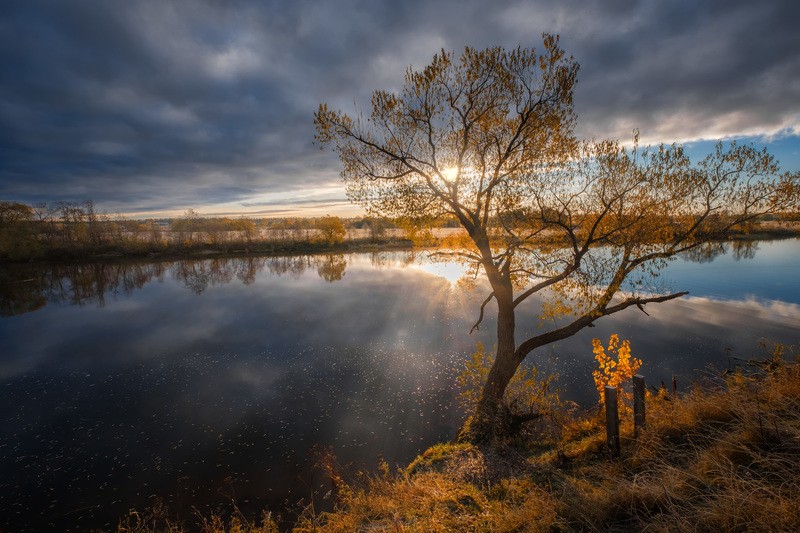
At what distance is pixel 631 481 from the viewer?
24.4ft

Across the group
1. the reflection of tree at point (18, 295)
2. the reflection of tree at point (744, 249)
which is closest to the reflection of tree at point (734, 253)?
the reflection of tree at point (744, 249)

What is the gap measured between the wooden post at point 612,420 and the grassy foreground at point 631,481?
1.24 feet

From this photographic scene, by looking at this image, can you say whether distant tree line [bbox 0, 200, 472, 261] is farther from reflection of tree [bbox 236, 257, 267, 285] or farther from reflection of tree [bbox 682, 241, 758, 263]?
reflection of tree [bbox 682, 241, 758, 263]

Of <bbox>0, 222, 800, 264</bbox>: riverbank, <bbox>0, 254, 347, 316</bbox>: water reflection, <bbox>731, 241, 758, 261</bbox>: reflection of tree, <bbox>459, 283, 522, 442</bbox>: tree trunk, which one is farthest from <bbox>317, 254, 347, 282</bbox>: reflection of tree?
<bbox>731, 241, 758, 261</bbox>: reflection of tree

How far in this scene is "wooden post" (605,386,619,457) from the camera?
869 cm

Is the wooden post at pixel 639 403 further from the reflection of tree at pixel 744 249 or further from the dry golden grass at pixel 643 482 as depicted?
the reflection of tree at pixel 744 249

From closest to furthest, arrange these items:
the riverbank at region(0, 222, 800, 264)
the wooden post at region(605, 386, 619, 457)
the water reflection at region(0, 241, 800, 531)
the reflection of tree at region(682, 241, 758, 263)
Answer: the wooden post at region(605, 386, 619, 457) → the water reflection at region(0, 241, 800, 531) → the reflection of tree at region(682, 241, 758, 263) → the riverbank at region(0, 222, 800, 264)

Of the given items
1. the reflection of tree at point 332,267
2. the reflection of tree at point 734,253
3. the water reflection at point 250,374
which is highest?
the reflection of tree at point 332,267

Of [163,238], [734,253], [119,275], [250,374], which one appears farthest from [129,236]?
[734,253]

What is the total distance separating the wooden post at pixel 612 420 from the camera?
869cm

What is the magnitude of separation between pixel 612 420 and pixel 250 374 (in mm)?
19241

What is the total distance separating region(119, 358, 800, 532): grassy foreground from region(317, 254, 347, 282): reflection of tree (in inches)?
1584

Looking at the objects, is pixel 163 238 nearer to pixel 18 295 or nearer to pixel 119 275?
pixel 119 275

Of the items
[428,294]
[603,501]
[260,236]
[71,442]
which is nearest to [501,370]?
[603,501]
